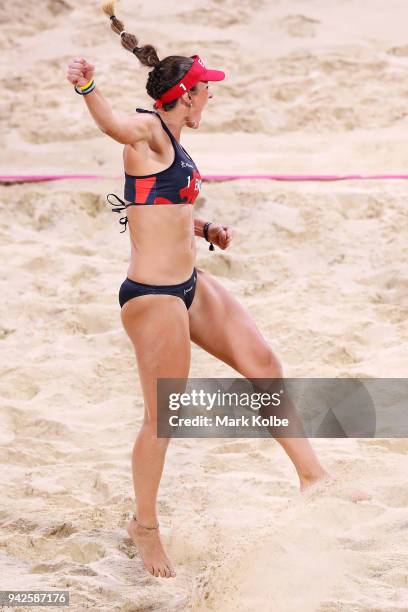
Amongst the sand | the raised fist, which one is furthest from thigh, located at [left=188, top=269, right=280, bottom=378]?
the raised fist

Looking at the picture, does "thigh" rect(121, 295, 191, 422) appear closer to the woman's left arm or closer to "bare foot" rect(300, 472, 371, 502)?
the woman's left arm

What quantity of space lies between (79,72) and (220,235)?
2.92 ft

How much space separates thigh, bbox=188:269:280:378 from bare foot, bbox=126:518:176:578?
64 centimetres

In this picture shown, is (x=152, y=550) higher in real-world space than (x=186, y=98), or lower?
lower

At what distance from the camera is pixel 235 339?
11.5 feet

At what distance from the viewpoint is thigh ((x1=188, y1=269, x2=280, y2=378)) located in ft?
11.5

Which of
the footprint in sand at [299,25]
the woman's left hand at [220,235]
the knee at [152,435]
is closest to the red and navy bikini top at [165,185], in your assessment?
the woman's left hand at [220,235]

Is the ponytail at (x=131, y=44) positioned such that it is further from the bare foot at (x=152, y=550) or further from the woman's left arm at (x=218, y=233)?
the bare foot at (x=152, y=550)

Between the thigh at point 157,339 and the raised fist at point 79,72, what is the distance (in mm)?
716

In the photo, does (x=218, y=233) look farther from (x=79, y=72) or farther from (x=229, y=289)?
(x=229, y=289)

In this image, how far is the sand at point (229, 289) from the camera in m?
3.25

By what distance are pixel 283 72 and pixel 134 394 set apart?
166 inches

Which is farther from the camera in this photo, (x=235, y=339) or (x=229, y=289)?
(x=229, y=289)

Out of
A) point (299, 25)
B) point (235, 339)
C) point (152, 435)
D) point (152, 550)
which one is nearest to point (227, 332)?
point (235, 339)
